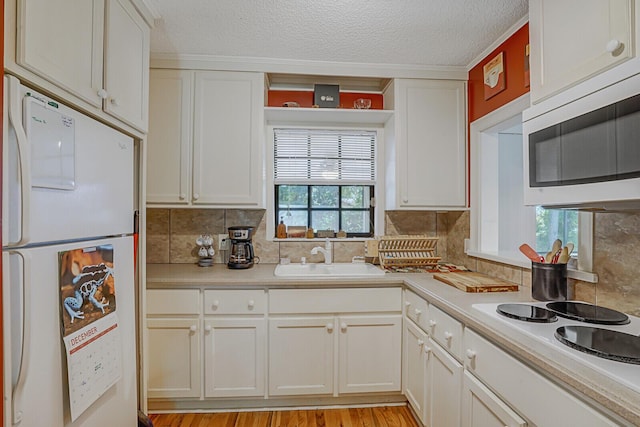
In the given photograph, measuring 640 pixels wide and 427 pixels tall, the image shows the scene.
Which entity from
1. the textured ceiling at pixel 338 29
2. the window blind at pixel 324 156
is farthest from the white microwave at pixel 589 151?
the window blind at pixel 324 156

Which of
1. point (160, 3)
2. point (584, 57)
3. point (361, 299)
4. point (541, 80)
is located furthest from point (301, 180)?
point (584, 57)

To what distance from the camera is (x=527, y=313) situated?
1305 mm

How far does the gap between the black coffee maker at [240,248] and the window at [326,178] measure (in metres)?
0.43

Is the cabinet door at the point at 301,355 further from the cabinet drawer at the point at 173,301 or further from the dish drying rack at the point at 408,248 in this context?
the dish drying rack at the point at 408,248

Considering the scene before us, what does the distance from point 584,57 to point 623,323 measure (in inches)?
37.6

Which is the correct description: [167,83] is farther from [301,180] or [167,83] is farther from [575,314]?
[575,314]

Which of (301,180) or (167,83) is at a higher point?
(167,83)

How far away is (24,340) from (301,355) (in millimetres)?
1515

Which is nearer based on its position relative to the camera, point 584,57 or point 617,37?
point 617,37

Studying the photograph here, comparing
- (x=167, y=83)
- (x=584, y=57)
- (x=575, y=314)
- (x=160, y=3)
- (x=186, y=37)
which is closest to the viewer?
(x=584, y=57)

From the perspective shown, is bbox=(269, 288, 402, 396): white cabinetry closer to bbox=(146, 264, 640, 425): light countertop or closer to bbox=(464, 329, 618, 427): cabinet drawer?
bbox=(146, 264, 640, 425): light countertop

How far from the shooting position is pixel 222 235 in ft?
8.70

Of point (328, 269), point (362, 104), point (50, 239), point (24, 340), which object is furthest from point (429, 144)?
point (24, 340)

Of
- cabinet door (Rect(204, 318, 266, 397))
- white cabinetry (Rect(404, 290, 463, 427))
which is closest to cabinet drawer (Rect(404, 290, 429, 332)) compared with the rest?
white cabinetry (Rect(404, 290, 463, 427))
